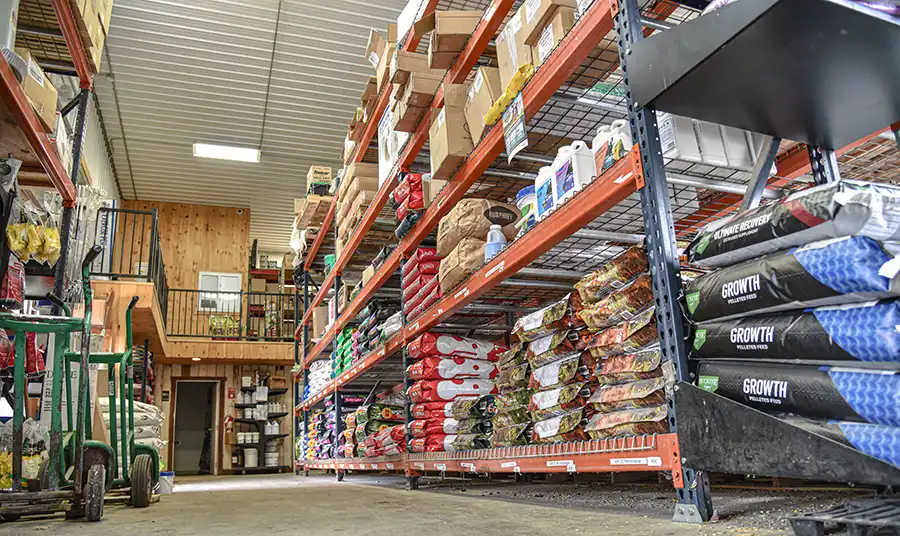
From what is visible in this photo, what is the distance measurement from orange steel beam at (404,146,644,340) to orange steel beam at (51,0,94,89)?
10.4 ft

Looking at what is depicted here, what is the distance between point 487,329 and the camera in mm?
5039

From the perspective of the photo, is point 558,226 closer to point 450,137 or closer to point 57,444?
point 450,137

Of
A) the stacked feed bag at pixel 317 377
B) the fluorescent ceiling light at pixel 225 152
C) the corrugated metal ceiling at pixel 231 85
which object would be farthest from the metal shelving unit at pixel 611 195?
the fluorescent ceiling light at pixel 225 152

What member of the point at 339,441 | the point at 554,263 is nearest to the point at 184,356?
the point at 339,441

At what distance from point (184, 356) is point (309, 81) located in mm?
5816

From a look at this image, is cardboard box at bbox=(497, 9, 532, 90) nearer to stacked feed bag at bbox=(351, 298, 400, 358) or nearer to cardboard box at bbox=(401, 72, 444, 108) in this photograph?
cardboard box at bbox=(401, 72, 444, 108)

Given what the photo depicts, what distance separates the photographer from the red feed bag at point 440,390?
4.44 m

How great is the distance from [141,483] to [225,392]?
10.1 meters

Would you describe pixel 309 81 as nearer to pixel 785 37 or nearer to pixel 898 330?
pixel 785 37

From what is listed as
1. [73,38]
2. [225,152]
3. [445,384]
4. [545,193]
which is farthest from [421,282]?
[225,152]

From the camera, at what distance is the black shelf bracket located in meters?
1.84

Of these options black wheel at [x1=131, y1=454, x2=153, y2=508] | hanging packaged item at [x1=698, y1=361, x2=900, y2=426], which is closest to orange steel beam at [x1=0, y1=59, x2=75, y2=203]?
black wheel at [x1=131, y1=454, x2=153, y2=508]

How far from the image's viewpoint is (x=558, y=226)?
8.82 feet

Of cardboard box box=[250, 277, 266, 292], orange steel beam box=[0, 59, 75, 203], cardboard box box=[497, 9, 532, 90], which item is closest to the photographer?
cardboard box box=[497, 9, 532, 90]
